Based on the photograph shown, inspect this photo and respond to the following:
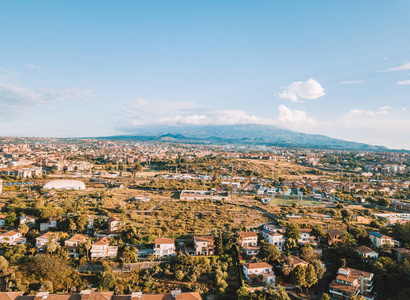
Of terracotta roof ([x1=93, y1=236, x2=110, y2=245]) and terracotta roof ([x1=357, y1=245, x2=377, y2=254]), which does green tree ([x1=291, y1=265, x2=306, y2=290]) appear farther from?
terracotta roof ([x1=93, y1=236, x2=110, y2=245])

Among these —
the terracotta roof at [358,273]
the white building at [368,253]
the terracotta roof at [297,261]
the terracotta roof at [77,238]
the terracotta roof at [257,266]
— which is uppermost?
the terracotta roof at [77,238]

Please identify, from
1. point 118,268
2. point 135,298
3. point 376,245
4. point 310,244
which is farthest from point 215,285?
point 376,245

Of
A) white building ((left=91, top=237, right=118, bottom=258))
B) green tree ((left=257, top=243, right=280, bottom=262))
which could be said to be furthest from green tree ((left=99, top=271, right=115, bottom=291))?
green tree ((left=257, top=243, right=280, bottom=262))

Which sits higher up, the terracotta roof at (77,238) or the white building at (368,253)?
the terracotta roof at (77,238)

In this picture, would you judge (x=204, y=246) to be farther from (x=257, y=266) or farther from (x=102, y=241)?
(x=102, y=241)

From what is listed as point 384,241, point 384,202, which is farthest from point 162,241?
point 384,202

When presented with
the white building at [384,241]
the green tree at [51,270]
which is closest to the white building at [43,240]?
the green tree at [51,270]

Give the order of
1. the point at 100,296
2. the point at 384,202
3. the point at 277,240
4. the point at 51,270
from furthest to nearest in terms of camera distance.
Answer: the point at 384,202 → the point at 277,240 → the point at 51,270 → the point at 100,296

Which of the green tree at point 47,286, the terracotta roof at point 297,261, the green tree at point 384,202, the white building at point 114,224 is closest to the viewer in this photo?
the green tree at point 47,286

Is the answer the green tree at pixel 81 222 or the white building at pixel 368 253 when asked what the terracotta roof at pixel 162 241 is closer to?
the green tree at pixel 81 222

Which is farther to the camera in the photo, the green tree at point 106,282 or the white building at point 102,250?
the white building at point 102,250

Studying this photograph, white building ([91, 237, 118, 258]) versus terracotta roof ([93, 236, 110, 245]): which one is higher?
terracotta roof ([93, 236, 110, 245])
